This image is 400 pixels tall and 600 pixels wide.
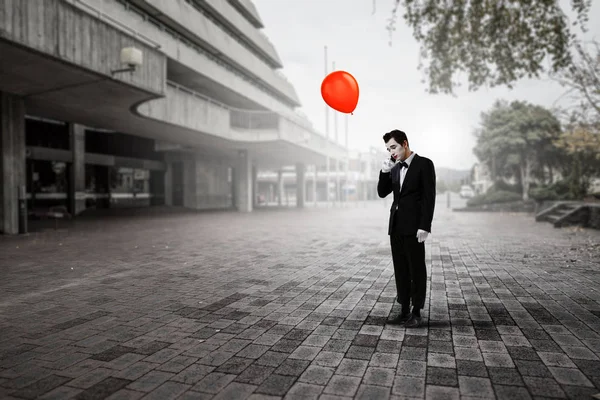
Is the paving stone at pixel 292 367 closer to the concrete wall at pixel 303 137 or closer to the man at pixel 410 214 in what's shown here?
the man at pixel 410 214

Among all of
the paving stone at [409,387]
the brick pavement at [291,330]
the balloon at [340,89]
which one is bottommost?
the brick pavement at [291,330]

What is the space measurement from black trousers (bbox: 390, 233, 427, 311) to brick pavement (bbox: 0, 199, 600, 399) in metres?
0.33

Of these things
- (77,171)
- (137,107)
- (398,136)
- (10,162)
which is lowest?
(398,136)

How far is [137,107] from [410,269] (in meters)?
14.4

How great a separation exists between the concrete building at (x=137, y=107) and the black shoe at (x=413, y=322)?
9772mm

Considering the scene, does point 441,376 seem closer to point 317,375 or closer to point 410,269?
point 317,375

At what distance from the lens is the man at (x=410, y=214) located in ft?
14.1

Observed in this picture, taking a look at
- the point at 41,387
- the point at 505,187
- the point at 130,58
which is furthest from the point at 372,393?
the point at 505,187

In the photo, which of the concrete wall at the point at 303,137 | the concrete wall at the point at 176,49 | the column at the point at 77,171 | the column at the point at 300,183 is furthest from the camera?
the column at the point at 300,183

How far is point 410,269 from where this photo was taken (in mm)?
4438

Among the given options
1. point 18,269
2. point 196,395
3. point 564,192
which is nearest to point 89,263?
point 18,269

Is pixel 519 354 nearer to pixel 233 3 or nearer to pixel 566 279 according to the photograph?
pixel 566 279

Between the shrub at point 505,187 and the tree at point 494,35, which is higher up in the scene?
the tree at point 494,35

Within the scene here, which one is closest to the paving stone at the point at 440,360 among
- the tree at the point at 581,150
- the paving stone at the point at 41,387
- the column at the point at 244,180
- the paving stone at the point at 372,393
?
the paving stone at the point at 372,393
